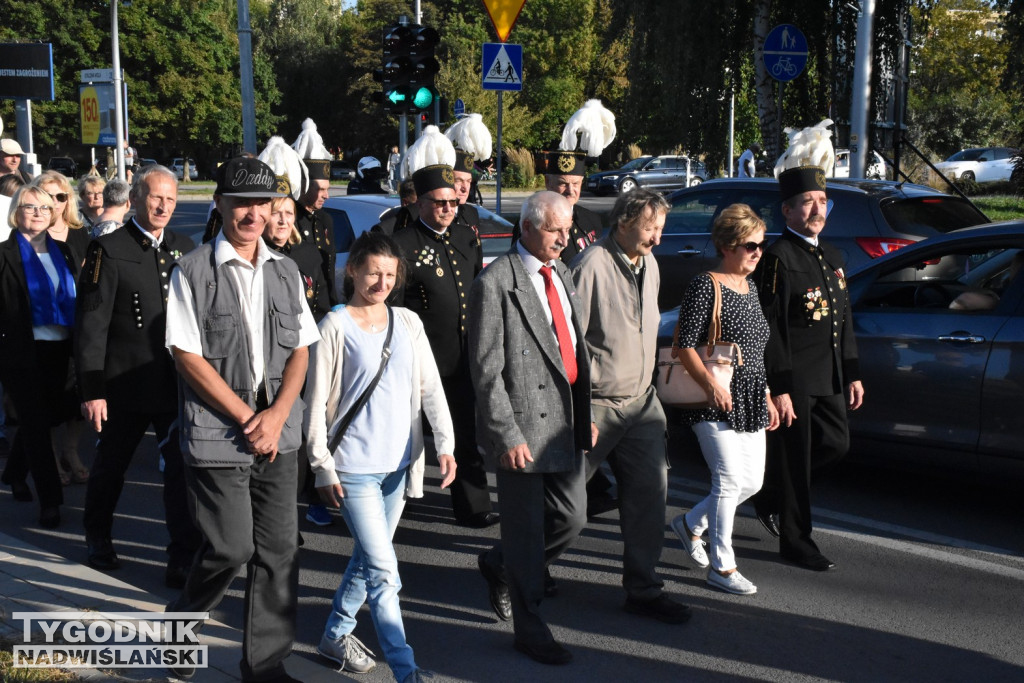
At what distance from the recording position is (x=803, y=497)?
563cm

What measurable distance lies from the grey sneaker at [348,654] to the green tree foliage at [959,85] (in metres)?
30.0

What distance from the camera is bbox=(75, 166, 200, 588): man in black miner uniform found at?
5.29 m

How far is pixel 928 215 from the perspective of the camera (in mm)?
9562

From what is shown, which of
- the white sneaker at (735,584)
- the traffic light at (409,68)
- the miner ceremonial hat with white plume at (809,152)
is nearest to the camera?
→ the white sneaker at (735,584)

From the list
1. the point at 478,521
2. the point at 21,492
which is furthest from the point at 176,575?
the point at 21,492

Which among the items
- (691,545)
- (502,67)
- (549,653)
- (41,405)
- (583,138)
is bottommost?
(549,653)

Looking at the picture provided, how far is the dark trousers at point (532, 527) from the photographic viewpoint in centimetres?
451

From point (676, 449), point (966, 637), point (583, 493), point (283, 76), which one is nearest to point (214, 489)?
point (583, 493)

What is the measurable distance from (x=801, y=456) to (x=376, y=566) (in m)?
2.43

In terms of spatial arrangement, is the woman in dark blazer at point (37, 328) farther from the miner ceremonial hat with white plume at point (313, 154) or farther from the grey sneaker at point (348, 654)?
the grey sneaker at point (348, 654)

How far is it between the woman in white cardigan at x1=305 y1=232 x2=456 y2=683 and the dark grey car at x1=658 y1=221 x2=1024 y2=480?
3.26 m

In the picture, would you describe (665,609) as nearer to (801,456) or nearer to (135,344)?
(801,456)

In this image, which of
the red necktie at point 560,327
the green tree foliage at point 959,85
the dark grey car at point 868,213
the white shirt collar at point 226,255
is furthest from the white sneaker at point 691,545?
the green tree foliage at point 959,85

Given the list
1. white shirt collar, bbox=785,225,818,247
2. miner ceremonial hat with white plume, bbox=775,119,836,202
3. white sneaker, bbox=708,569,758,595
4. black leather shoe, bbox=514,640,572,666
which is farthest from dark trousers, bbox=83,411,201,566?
miner ceremonial hat with white plume, bbox=775,119,836,202
